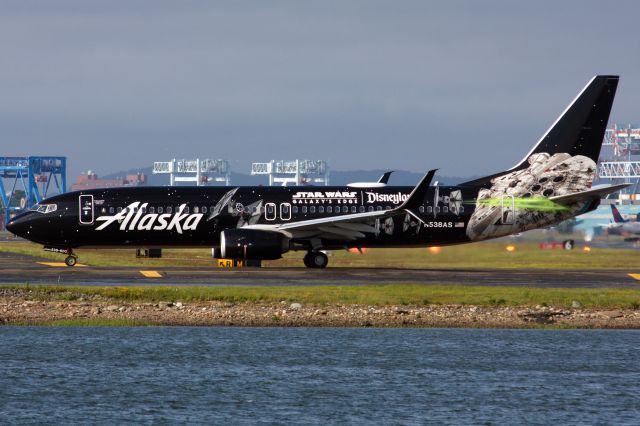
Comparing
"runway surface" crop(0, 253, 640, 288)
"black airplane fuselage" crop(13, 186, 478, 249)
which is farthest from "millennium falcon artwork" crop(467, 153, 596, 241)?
"runway surface" crop(0, 253, 640, 288)

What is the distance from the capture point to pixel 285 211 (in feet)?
206

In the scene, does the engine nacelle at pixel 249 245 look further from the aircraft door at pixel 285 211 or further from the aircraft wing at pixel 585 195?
the aircraft wing at pixel 585 195

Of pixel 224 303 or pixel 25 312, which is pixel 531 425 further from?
pixel 25 312

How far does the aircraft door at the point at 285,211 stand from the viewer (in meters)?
62.8

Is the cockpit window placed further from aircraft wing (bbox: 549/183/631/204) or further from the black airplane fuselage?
aircraft wing (bbox: 549/183/631/204)

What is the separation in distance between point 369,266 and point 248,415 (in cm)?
3910

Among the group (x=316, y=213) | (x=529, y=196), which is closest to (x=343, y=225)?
(x=316, y=213)

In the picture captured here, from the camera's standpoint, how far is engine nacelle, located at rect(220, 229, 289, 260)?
59.8 meters

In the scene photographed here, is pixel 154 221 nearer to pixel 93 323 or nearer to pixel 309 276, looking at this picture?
pixel 309 276

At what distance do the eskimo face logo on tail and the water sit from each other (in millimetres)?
18755

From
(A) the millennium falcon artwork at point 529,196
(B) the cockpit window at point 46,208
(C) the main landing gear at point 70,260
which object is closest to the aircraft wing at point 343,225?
(A) the millennium falcon artwork at point 529,196

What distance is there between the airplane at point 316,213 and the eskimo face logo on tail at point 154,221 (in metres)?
0.05

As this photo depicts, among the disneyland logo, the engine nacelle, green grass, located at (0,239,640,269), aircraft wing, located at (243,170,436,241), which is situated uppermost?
the disneyland logo

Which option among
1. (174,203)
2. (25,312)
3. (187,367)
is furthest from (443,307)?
(174,203)
